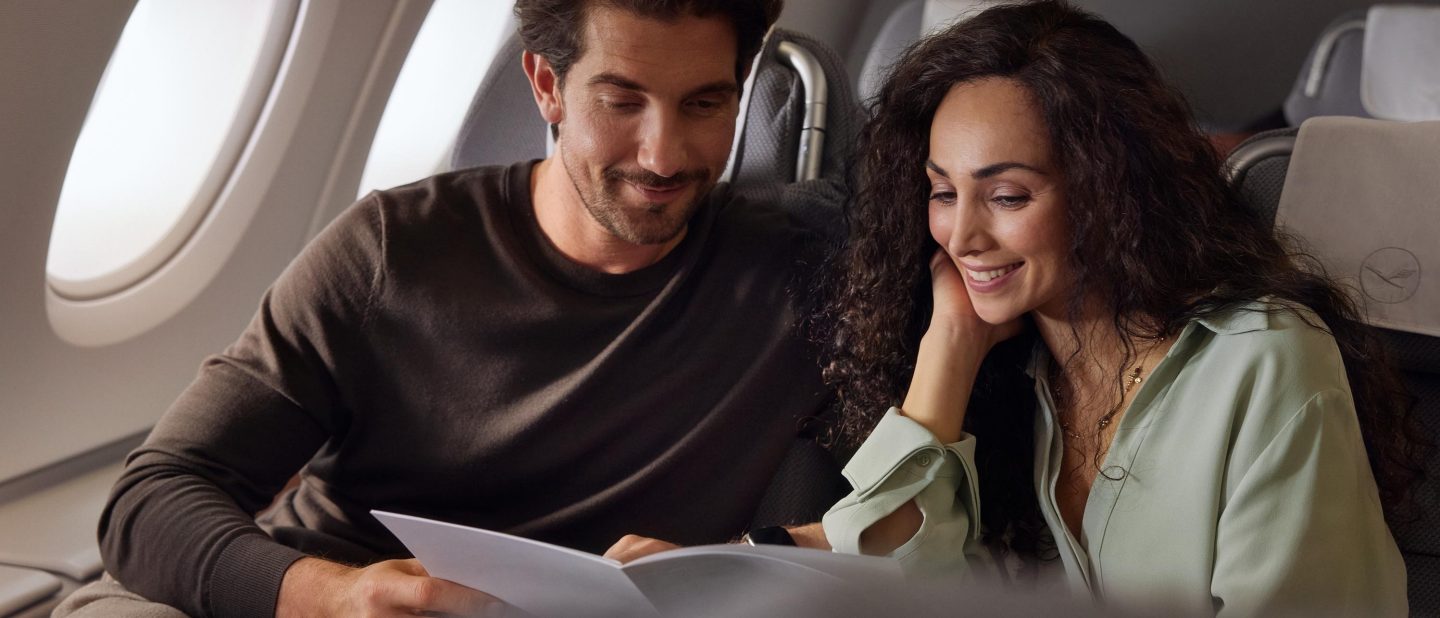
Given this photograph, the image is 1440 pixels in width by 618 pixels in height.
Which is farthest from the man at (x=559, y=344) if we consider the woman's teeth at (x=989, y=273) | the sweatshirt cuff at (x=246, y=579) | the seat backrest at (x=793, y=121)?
the woman's teeth at (x=989, y=273)

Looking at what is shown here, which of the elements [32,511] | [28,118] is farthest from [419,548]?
[32,511]

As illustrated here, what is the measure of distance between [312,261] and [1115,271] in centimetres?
105

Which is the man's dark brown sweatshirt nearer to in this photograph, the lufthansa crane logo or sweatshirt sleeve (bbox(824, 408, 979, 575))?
sweatshirt sleeve (bbox(824, 408, 979, 575))

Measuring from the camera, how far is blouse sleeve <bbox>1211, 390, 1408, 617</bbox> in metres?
1.20

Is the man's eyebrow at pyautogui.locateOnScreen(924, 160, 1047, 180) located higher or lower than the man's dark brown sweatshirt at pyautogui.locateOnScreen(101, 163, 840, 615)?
higher

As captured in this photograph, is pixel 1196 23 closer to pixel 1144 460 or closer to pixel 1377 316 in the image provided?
pixel 1377 316

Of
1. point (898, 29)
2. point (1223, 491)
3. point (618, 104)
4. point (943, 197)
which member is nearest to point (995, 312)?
point (943, 197)

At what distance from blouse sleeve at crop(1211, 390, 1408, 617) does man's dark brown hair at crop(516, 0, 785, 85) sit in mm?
874

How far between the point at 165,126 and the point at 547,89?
122 centimetres

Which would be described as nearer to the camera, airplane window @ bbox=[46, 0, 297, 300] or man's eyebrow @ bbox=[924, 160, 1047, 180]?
man's eyebrow @ bbox=[924, 160, 1047, 180]

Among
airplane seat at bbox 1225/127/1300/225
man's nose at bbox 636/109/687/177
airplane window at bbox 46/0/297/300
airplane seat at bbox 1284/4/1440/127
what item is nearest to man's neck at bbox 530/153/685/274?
man's nose at bbox 636/109/687/177

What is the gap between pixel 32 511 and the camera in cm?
219

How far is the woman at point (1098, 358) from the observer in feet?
4.04

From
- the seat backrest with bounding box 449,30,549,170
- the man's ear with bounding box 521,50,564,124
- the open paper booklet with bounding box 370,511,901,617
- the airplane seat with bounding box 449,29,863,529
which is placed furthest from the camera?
the seat backrest with bounding box 449,30,549,170
